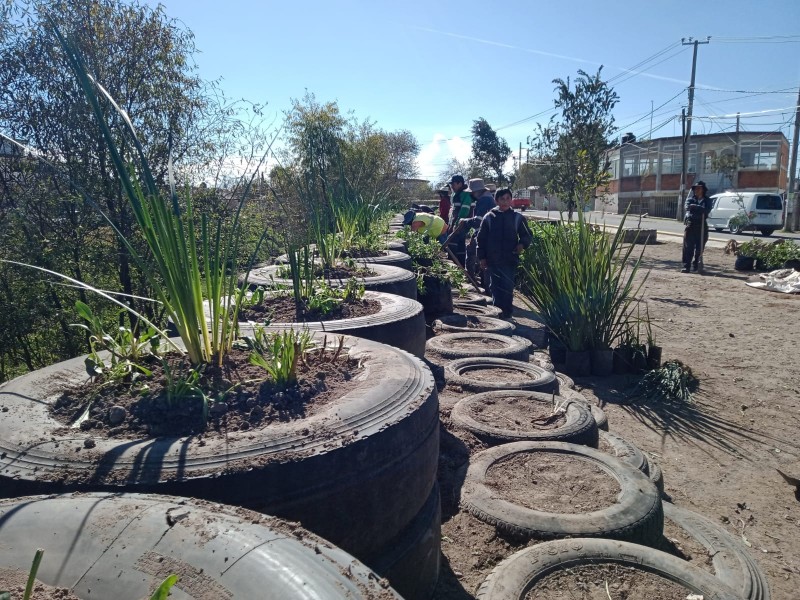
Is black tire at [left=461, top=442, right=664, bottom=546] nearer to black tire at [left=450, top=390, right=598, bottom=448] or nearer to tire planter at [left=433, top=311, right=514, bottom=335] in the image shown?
black tire at [left=450, top=390, right=598, bottom=448]

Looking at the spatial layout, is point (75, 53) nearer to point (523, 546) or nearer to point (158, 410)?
point (158, 410)

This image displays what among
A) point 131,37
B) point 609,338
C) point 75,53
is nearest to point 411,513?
point 75,53

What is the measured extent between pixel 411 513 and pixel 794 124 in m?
32.1

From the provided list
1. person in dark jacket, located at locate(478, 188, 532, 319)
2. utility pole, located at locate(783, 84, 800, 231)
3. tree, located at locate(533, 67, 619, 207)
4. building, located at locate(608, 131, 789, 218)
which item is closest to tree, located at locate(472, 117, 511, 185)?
building, located at locate(608, 131, 789, 218)

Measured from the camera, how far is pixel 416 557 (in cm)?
162

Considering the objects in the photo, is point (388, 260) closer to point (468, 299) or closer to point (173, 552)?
point (468, 299)

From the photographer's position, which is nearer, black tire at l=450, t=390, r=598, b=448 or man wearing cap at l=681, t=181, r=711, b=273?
black tire at l=450, t=390, r=598, b=448

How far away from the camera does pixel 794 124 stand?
26.3 metres

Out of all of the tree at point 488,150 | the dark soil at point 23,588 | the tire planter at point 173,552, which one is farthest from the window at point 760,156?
the dark soil at point 23,588

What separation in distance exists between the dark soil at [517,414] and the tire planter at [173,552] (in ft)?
6.55

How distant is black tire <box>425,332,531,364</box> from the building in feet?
141

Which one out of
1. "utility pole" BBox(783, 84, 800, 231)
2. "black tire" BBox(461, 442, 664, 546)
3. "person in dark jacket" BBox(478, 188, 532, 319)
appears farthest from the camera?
"utility pole" BBox(783, 84, 800, 231)

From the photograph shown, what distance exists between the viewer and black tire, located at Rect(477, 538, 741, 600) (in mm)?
1688

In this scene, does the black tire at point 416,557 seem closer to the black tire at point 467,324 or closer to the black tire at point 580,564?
the black tire at point 580,564
